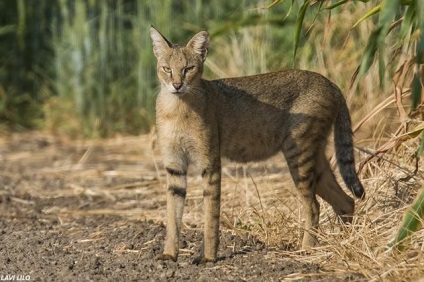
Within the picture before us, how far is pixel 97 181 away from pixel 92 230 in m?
2.18

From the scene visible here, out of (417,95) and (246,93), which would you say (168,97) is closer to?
(246,93)

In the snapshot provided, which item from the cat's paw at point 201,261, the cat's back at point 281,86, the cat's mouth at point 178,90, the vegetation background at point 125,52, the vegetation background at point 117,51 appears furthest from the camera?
the vegetation background at point 117,51

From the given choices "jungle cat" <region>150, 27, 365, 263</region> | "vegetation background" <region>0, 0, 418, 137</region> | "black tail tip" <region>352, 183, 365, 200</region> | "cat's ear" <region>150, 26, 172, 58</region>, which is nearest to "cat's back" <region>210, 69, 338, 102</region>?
"jungle cat" <region>150, 27, 365, 263</region>

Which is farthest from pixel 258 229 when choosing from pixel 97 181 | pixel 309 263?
pixel 97 181

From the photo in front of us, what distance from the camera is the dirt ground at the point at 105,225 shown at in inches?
201

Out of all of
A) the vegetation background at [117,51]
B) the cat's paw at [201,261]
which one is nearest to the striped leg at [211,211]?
the cat's paw at [201,261]

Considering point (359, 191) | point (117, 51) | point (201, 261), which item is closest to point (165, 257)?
point (201, 261)

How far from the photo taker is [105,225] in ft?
21.8

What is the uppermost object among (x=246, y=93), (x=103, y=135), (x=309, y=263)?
(x=246, y=93)

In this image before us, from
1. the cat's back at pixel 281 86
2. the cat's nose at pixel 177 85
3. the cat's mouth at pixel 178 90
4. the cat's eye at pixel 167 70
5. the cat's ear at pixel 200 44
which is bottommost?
the cat's back at pixel 281 86

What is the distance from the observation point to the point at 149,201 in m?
7.52

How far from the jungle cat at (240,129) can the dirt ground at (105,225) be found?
0.25 m

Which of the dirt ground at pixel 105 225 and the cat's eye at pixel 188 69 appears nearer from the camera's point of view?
the dirt ground at pixel 105 225

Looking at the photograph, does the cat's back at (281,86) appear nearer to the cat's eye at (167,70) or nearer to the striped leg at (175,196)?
the cat's eye at (167,70)
